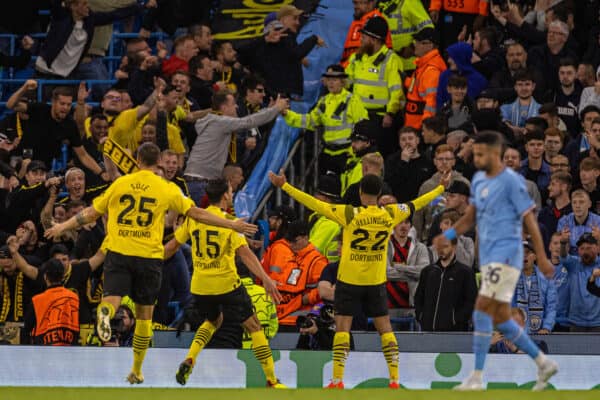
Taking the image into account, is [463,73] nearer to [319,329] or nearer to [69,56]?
[319,329]

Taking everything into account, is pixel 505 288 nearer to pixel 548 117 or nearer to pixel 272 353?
pixel 272 353

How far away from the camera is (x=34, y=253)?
1767 centimetres

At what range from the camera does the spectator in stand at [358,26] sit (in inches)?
813

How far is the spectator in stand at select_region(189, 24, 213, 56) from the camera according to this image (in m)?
21.2

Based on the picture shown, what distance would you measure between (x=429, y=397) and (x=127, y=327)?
601cm

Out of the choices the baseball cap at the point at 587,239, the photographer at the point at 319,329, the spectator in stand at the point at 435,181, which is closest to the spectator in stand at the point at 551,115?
the spectator in stand at the point at 435,181

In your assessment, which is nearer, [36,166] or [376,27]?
[36,166]

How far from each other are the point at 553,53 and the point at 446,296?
5678 millimetres

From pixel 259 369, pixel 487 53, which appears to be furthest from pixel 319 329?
pixel 487 53

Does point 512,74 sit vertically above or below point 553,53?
below

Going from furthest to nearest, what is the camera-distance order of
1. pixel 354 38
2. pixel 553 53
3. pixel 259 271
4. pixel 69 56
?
pixel 69 56, pixel 354 38, pixel 553 53, pixel 259 271

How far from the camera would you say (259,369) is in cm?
1515

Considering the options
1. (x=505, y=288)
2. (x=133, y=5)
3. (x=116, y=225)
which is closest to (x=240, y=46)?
(x=133, y=5)

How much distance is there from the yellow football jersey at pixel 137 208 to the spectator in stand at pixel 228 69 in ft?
23.1
